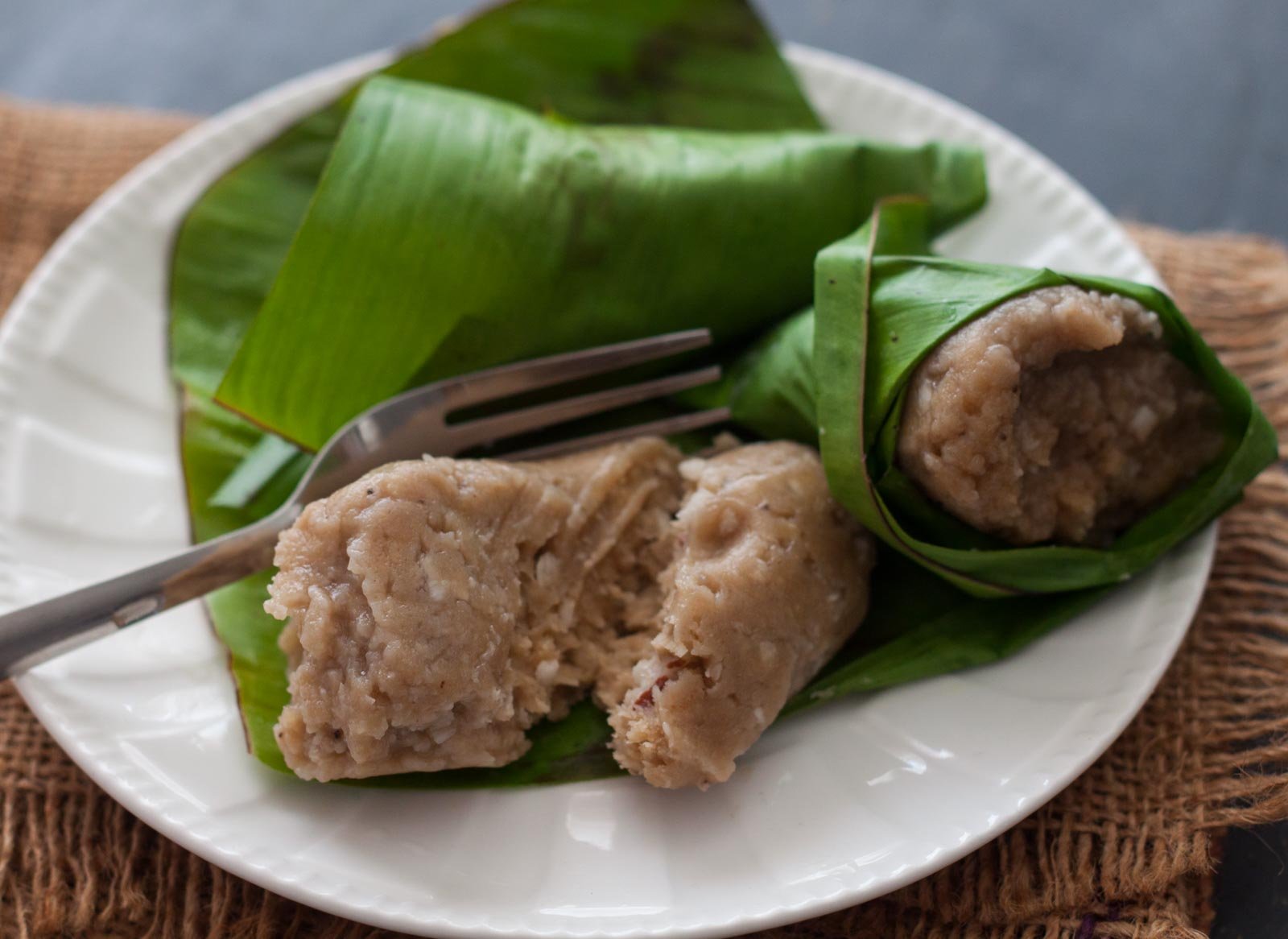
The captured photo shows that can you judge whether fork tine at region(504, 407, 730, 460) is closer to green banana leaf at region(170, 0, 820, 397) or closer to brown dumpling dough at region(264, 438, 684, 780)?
brown dumpling dough at region(264, 438, 684, 780)

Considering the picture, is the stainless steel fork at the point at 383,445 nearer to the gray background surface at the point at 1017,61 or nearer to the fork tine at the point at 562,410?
the fork tine at the point at 562,410

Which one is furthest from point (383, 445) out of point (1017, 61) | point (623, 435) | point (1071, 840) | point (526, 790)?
point (1017, 61)

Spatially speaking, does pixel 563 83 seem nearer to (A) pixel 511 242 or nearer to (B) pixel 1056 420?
(A) pixel 511 242

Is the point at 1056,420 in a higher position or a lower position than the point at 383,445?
higher

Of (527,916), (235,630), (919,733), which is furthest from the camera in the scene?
(235,630)

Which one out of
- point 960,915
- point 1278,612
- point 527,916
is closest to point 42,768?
point 527,916

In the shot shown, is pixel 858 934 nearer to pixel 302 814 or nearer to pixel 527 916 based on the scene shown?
pixel 527 916

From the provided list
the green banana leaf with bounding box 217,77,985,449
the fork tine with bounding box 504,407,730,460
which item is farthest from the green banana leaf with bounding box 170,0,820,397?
the fork tine with bounding box 504,407,730,460
